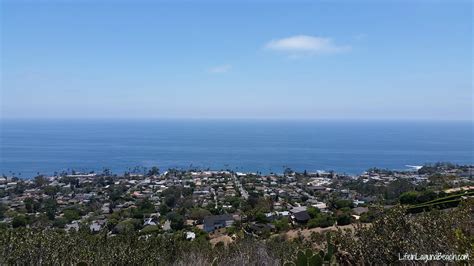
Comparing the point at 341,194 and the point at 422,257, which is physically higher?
the point at 422,257

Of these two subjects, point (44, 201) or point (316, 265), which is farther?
point (44, 201)

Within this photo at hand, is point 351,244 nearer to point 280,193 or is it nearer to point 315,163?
point 280,193

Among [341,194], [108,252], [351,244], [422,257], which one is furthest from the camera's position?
[341,194]

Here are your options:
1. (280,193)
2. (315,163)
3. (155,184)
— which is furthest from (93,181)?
(315,163)

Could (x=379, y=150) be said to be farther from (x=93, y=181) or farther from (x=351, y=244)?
(x=351, y=244)

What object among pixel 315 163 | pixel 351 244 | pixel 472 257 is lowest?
pixel 315 163

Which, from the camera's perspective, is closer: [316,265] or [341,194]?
[316,265]

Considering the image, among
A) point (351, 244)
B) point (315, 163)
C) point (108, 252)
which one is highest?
point (351, 244)

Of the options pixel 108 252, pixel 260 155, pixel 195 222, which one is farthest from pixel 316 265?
pixel 260 155

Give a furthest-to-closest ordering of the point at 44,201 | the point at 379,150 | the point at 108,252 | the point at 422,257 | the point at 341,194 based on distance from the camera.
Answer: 1. the point at 379,150
2. the point at 341,194
3. the point at 44,201
4. the point at 108,252
5. the point at 422,257
